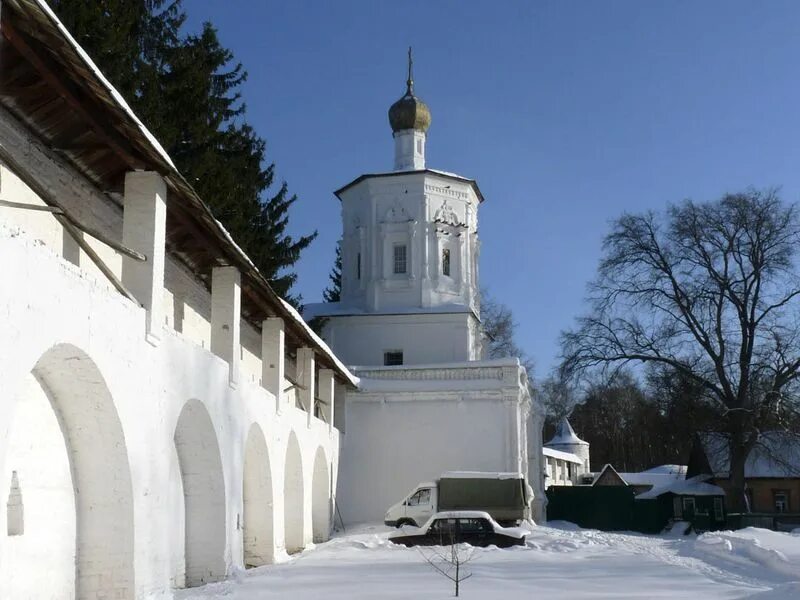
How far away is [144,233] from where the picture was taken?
36.4 ft

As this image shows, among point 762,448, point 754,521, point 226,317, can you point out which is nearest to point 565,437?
point 754,521

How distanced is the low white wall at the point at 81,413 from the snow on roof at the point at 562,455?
44578mm

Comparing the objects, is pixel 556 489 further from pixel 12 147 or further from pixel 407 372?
pixel 12 147

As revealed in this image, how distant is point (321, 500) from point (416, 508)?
2.58 m

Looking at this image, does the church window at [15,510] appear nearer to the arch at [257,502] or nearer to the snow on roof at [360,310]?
the arch at [257,502]

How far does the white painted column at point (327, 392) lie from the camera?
2628 cm

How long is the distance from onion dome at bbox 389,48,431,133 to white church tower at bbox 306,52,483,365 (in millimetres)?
53

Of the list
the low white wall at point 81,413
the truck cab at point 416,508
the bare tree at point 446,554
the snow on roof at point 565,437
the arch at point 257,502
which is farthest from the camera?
the snow on roof at point 565,437

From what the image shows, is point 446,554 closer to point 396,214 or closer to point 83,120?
point 83,120

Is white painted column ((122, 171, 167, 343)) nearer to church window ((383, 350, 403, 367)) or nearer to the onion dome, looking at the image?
church window ((383, 350, 403, 367))

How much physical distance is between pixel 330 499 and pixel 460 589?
13703 mm

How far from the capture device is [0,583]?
802 centimetres

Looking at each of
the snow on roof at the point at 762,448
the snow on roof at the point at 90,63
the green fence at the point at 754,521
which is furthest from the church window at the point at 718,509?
the snow on roof at the point at 90,63

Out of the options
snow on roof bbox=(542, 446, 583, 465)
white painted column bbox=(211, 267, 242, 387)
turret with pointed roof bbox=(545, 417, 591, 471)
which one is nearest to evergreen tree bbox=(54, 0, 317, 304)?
white painted column bbox=(211, 267, 242, 387)
